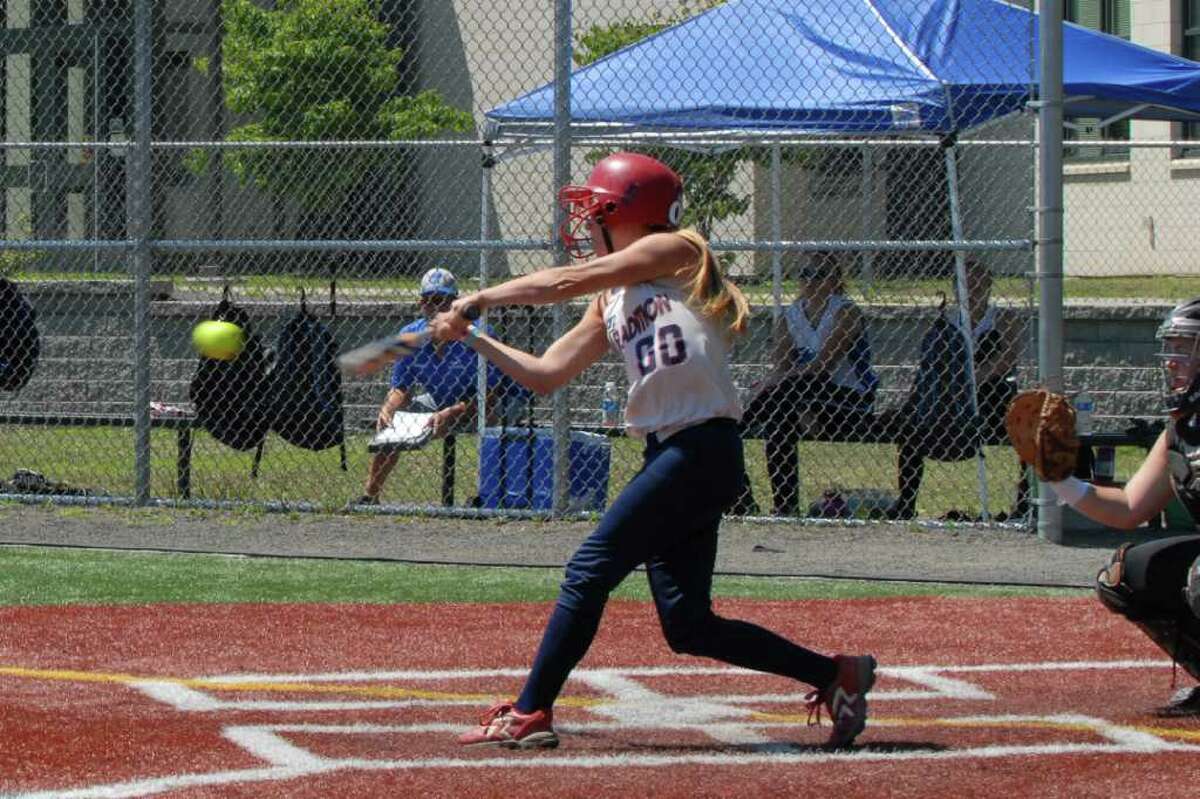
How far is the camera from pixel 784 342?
12.1m

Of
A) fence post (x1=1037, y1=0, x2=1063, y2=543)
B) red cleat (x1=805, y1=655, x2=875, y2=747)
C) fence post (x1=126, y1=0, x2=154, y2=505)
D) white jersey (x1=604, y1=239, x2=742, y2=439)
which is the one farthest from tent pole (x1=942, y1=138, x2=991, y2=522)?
white jersey (x1=604, y1=239, x2=742, y2=439)

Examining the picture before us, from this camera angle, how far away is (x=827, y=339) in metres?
12.0

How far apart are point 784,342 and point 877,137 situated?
13.8ft

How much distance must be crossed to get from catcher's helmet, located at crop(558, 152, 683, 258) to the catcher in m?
1.18

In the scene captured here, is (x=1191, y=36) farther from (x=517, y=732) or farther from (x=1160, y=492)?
(x=517, y=732)

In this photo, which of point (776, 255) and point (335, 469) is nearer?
point (776, 255)

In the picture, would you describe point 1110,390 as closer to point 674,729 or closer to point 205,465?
point 205,465

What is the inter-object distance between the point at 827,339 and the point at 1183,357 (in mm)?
6228

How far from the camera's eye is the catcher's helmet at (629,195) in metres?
5.68

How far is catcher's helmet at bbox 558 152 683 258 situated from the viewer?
223 inches

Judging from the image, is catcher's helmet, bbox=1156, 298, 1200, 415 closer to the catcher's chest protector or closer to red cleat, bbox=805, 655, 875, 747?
the catcher's chest protector

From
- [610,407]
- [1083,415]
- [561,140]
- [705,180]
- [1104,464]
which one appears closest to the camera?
[561,140]

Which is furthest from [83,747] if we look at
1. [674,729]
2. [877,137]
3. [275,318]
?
[877,137]

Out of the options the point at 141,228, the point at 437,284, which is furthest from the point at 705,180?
the point at 141,228
